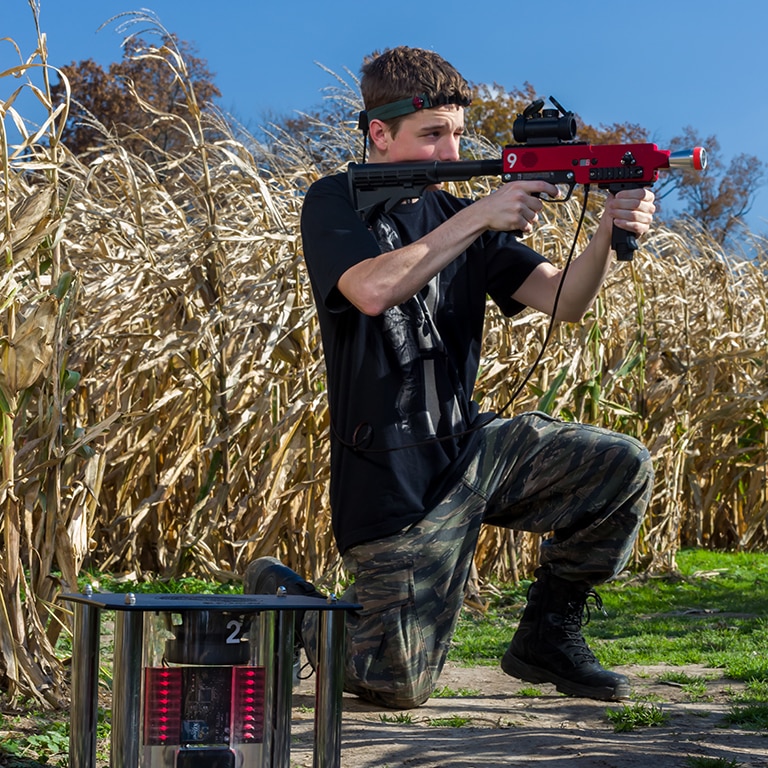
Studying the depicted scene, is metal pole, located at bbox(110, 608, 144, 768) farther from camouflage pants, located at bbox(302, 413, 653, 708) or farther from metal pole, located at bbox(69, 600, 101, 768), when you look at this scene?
camouflage pants, located at bbox(302, 413, 653, 708)

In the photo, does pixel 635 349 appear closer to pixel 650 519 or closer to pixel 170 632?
pixel 650 519

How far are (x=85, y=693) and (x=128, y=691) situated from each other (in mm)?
126

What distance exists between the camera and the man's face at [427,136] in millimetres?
3090

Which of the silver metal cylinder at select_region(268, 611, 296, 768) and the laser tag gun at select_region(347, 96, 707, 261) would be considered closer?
the silver metal cylinder at select_region(268, 611, 296, 768)

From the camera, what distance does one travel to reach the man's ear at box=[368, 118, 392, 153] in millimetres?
3154

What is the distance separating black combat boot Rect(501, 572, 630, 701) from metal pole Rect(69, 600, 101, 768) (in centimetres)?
154

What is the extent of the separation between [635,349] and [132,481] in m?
2.57

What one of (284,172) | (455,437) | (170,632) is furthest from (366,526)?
(284,172)

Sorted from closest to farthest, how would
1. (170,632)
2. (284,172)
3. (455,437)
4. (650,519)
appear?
(170,632)
(455,437)
(284,172)
(650,519)

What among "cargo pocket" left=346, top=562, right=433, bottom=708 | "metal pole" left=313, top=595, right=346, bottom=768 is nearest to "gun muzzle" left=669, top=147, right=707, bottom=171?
"cargo pocket" left=346, top=562, right=433, bottom=708

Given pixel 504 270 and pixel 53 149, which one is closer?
pixel 53 149

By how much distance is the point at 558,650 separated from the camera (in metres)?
3.19

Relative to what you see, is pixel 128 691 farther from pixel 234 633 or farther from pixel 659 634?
pixel 659 634

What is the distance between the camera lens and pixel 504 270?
11.0 ft
